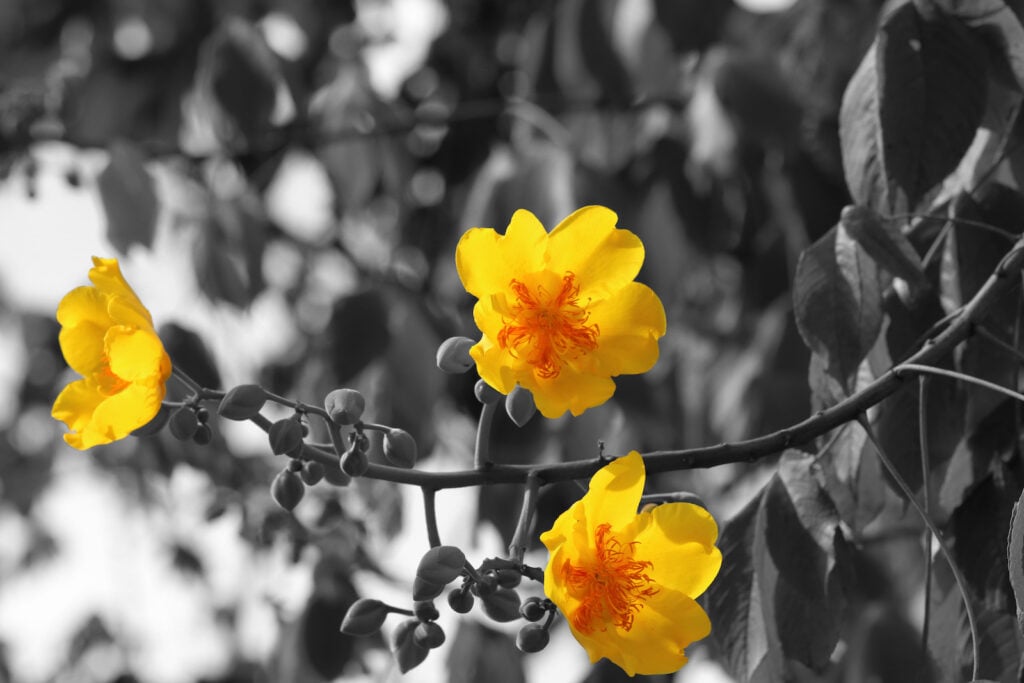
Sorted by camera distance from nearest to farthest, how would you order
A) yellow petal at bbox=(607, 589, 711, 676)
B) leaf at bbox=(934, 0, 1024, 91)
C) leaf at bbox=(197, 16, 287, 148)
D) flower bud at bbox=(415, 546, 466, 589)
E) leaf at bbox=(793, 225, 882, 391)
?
flower bud at bbox=(415, 546, 466, 589)
yellow petal at bbox=(607, 589, 711, 676)
leaf at bbox=(793, 225, 882, 391)
leaf at bbox=(934, 0, 1024, 91)
leaf at bbox=(197, 16, 287, 148)

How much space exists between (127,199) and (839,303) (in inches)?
62.5

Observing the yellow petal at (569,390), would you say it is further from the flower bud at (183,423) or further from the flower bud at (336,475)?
the flower bud at (183,423)

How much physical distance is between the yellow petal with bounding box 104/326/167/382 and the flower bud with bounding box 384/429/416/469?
23cm

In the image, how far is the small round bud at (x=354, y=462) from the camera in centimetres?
116

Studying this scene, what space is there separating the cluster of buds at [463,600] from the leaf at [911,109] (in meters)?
0.65

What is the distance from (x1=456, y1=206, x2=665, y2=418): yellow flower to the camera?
49.3 inches

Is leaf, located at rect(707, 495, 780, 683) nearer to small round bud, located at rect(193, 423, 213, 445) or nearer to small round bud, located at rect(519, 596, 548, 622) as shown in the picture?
small round bud, located at rect(519, 596, 548, 622)

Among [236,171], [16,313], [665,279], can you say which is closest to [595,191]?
[665,279]

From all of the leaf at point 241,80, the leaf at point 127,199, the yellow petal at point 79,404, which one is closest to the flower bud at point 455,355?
the yellow petal at point 79,404

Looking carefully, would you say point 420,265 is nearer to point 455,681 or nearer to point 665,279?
point 665,279

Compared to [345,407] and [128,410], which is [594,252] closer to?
[345,407]

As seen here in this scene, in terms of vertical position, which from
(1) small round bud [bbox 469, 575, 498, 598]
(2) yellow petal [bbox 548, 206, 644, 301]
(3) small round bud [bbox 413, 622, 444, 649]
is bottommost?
(3) small round bud [bbox 413, 622, 444, 649]

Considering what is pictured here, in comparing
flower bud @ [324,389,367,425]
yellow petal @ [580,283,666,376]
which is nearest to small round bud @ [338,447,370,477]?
flower bud @ [324,389,367,425]

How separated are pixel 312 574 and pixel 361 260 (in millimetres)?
1785
